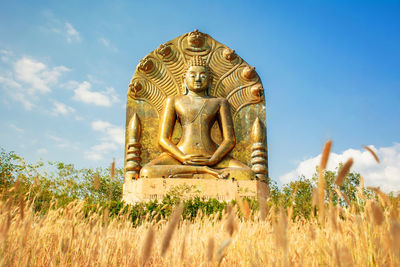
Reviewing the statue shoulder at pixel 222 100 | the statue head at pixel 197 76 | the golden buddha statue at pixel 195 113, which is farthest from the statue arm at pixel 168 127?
the statue shoulder at pixel 222 100

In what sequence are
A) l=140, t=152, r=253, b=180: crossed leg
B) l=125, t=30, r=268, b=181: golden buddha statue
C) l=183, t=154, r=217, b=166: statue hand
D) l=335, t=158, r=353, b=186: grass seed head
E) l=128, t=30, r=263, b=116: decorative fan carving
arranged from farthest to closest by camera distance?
A: l=128, t=30, r=263, b=116: decorative fan carving, l=125, t=30, r=268, b=181: golden buddha statue, l=183, t=154, r=217, b=166: statue hand, l=140, t=152, r=253, b=180: crossed leg, l=335, t=158, r=353, b=186: grass seed head

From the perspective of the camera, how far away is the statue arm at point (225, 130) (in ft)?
30.1

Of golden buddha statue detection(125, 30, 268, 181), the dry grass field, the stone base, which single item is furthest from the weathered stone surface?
the dry grass field

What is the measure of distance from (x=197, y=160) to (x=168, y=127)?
1315 millimetres

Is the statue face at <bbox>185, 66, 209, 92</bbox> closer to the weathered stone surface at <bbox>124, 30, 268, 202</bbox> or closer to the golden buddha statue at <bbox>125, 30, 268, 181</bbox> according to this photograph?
the golden buddha statue at <bbox>125, 30, 268, 181</bbox>

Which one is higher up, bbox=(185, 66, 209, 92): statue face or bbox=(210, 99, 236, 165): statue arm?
bbox=(185, 66, 209, 92): statue face

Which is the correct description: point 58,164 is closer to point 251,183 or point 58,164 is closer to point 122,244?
point 251,183

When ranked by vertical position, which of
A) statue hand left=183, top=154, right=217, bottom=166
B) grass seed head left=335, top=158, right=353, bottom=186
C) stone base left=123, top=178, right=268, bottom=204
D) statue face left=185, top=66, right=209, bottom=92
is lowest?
grass seed head left=335, top=158, right=353, bottom=186

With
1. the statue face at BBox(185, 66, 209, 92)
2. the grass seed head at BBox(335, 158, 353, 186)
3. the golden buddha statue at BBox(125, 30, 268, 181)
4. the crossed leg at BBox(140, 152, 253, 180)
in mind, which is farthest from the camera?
the statue face at BBox(185, 66, 209, 92)

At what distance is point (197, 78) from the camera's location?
9.70 m

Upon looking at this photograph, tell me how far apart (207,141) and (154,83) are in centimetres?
247

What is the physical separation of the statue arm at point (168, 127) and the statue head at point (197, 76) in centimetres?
66

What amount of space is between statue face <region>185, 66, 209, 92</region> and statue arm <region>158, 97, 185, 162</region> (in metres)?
0.66

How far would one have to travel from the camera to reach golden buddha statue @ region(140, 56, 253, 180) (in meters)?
8.61
